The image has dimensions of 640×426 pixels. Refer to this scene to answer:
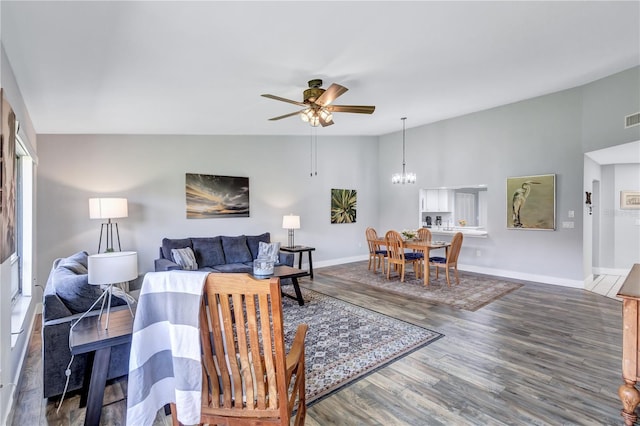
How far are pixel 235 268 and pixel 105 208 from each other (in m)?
2.00

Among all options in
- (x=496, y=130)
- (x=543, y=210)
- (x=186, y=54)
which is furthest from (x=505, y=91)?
(x=186, y=54)

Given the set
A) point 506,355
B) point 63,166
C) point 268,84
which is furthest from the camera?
point 63,166

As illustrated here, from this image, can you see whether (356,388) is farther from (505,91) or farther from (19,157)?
(505,91)

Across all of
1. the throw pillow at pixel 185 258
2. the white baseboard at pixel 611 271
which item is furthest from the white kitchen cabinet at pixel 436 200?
the throw pillow at pixel 185 258

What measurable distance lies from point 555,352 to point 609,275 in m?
4.64

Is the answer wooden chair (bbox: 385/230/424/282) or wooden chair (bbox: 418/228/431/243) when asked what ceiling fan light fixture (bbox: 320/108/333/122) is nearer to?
wooden chair (bbox: 385/230/424/282)

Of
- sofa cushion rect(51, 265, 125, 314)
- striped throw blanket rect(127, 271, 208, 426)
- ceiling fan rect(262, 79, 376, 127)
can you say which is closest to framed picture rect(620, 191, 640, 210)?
ceiling fan rect(262, 79, 376, 127)

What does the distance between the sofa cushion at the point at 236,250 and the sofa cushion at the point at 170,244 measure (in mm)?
595

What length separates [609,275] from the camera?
609 cm

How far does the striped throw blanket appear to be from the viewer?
1.36m

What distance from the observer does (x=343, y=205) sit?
769cm

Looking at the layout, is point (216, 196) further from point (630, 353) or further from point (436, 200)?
point (630, 353)

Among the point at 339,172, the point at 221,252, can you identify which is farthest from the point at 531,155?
the point at 221,252

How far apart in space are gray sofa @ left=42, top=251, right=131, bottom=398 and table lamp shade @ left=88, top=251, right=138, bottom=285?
55cm
